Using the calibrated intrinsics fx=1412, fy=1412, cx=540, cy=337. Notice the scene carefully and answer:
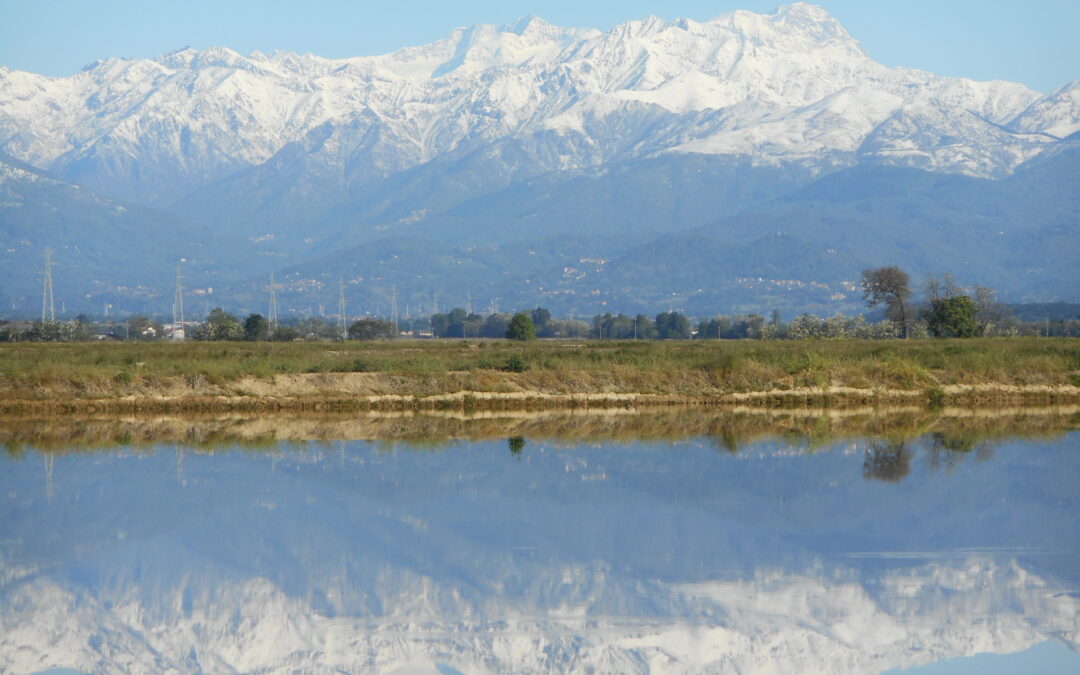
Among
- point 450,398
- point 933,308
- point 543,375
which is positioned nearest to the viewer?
point 450,398

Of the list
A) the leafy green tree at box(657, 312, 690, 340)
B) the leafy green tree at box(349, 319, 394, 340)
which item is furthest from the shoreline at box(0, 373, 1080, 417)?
the leafy green tree at box(657, 312, 690, 340)

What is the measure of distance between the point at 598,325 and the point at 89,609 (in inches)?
5766

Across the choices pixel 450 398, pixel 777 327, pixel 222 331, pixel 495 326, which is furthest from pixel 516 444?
pixel 495 326

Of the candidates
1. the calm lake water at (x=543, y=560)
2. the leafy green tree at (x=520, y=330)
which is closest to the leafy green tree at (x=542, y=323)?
the leafy green tree at (x=520, y=330)

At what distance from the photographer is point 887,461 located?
31.7 m

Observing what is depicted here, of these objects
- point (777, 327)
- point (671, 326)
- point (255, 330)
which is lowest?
point (777, 327)

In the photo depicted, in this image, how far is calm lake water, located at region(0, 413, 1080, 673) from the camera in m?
17.6

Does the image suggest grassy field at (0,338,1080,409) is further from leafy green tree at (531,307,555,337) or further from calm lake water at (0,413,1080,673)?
leafy green tree at (531,307,555,337)

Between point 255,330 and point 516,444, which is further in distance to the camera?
point 255,330

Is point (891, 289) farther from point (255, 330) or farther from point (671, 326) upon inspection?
point (671, 326)

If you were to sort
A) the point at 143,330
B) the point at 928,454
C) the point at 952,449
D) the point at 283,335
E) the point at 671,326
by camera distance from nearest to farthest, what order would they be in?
the point at 928,454 < the point at 952,449 < the point at 283,335 < the point at 671,326 < the point at 143,330

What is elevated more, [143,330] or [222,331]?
[143,330]

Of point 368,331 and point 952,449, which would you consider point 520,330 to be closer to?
point 368,331

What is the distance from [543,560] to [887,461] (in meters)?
12.7
